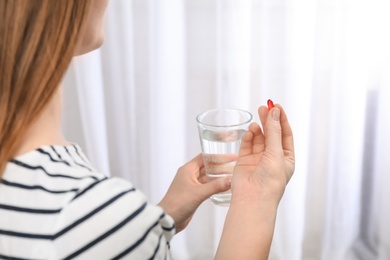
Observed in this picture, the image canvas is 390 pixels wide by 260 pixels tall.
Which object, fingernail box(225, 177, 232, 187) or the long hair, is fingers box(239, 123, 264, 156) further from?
the long hair

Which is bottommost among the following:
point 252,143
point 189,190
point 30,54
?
point 189,190

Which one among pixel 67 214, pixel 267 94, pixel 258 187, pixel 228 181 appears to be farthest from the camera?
pixel 267 94

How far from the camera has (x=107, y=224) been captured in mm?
647

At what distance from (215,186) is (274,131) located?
17 centimetres

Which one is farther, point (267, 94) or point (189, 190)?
point (267, 94)

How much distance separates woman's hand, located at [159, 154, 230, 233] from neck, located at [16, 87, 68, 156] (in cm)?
34

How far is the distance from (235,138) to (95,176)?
36 centimetres

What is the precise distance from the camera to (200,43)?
1.70 m

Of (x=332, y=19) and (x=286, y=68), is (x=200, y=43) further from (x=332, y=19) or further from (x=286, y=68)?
(x=332, y=19)

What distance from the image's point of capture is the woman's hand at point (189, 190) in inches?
39.4

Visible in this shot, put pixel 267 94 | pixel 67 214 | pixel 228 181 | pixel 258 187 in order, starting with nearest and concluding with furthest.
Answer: pixel 67 214, pixel 258 187, pixel 228 181, pixel 267 94

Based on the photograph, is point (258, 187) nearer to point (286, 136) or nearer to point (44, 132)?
point (286, 136)

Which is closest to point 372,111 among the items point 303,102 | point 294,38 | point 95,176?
point 303,102

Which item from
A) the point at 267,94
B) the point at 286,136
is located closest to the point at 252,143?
the point at 286,136
